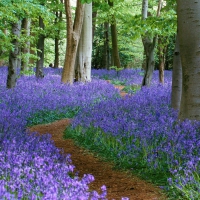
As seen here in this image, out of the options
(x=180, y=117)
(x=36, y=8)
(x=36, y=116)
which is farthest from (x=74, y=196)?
(x=36, y=116)

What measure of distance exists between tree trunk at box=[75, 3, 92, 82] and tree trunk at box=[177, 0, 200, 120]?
9.28m

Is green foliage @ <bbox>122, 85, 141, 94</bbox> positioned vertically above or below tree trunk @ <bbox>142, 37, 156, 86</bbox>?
below

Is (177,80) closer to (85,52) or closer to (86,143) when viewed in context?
(86,143)

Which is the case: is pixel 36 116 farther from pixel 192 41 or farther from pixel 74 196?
pixel 74 196

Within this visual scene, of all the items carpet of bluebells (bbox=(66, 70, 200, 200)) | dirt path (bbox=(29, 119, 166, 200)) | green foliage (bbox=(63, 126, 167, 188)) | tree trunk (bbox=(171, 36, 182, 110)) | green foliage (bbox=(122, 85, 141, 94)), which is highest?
tree trunk (bbox=(171, 36, 182, 110))

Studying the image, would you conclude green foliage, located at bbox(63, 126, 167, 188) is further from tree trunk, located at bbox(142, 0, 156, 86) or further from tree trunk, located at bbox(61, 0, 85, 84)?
tree trunk, located at bbox(142, 0, 156, 86)

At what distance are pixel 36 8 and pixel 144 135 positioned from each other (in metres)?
3.92

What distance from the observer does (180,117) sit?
22.3 feet

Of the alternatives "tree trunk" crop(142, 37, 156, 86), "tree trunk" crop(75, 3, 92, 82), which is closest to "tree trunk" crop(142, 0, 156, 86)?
"tree trunk" crop(142, 37, 156, 86)

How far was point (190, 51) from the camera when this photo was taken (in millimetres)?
6305

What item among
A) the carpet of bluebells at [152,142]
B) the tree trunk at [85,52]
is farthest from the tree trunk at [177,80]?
the tree trunk at [85,52]

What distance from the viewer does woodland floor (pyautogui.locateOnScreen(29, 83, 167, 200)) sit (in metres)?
4.38

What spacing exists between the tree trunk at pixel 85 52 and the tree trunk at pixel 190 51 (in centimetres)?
928

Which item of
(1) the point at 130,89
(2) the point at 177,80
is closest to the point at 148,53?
(1) the point at 130,89
